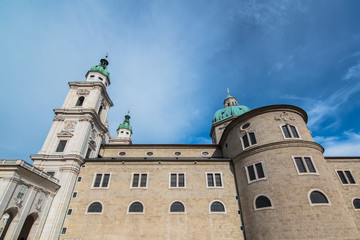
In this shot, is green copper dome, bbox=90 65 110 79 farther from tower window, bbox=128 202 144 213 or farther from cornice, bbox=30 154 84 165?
tower window, bbox=128 202 144 213

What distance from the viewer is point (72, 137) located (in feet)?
91.5

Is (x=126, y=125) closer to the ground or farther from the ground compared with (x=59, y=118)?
farther from the ground

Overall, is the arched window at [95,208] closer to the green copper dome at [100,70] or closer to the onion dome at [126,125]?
the green copper dome at [100,70]

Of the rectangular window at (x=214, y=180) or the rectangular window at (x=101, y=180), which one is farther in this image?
the rectangular window at (x=101, y=180)

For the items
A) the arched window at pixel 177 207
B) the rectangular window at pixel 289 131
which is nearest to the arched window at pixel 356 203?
the rectangular window at pixel 289 131

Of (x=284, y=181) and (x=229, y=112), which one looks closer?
(x=284, y=181)

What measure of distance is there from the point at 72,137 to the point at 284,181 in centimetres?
2897

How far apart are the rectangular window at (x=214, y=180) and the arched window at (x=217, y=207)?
2.07m

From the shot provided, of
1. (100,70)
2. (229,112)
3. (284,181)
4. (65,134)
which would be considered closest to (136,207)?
(65,134)

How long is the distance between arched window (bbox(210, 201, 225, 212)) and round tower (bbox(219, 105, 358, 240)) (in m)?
2.41

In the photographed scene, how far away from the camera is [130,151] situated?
32.8 meters

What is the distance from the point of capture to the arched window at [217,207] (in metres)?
21.6

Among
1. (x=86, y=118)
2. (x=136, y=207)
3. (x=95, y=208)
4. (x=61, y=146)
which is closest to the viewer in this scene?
(x=136, y=207)

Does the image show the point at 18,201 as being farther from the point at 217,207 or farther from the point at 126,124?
the point at 126,124
